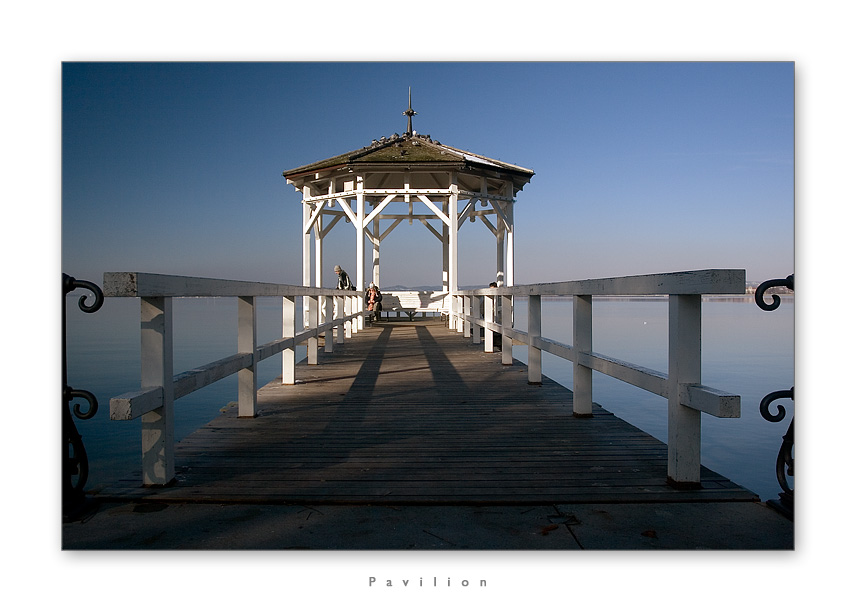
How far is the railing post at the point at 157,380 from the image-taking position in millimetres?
2545

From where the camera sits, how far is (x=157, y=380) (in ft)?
8.46

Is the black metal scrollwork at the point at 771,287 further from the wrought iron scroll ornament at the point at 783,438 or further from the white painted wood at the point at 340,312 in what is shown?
the white painted wood at the point at 340,312

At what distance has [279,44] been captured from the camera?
300 centimetres

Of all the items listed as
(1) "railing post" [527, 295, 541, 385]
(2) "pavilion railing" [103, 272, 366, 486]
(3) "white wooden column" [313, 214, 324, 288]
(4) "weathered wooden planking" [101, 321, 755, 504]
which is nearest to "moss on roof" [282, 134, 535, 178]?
(3) "white wooden column" [313, 214, 324, 288]

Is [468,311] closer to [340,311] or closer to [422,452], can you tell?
[340,311]

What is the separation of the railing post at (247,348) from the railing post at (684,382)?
8.92 ft

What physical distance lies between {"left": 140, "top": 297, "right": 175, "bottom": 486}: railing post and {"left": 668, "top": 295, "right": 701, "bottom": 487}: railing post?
7.70ft

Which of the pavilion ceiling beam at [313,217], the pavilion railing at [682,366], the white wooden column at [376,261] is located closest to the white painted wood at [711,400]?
the pavilion railing at [682,366]

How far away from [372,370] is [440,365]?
94 cm

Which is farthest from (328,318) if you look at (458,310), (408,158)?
(408,158)
